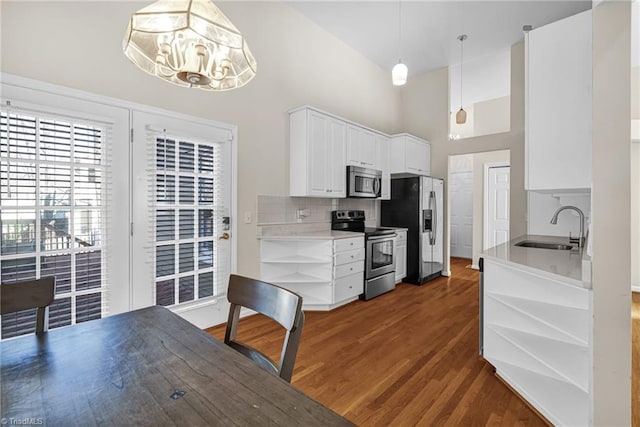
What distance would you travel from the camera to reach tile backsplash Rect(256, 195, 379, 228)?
3498 mm

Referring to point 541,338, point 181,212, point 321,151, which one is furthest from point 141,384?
point 321,151

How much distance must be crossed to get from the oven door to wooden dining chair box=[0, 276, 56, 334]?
3.21 metres

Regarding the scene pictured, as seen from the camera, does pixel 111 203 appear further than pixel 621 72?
Yes

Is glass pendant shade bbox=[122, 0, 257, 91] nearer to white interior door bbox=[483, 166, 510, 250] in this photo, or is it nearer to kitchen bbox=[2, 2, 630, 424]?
kitchen bbox=[2, 2, 630, 424]

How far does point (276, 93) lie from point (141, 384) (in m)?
3.36

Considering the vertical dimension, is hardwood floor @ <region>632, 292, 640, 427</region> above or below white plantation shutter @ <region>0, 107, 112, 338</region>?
below

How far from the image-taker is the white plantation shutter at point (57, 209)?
1.96 meters


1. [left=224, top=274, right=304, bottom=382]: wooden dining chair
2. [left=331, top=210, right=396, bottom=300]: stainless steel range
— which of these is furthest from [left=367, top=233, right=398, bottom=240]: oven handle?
[left=224, top=274, right=304, bottom=382]: wooden dining chair

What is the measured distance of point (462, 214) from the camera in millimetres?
7199

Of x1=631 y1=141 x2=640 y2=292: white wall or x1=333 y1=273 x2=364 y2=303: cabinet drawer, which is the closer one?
x1=333 y1=273 x2=364 y2=303: cabinet drawer

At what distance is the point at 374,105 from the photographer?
204 inches

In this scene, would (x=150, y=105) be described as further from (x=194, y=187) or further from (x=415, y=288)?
(x=415, y=288)

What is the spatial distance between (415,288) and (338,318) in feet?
5.76

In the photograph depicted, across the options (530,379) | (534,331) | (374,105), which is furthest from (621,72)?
(374,105)
